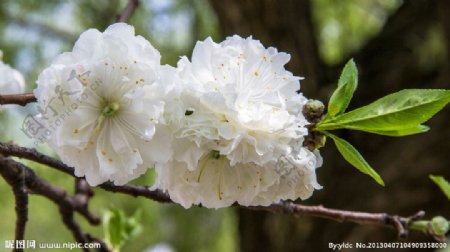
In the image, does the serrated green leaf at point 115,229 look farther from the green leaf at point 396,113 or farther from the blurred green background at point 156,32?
the blurred green background at point 156,32

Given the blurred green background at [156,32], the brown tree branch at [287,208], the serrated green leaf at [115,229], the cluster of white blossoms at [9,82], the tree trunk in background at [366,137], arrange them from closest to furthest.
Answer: the brown tree branch at [287,208] → the cluster of white blossoms at [9,82] → the serrated green leaf at [115,229] → the tree trunk in background at [366,137] → the blurred green background at [156,32]

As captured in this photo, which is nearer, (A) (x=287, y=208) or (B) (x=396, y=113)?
(B) (x=396, y=113)

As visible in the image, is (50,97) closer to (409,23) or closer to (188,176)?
(188,176)

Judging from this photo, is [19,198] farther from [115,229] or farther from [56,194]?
[115,229]

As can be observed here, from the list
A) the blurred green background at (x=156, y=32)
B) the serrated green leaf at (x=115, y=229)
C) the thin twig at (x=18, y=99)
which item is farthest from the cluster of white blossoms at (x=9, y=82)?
the blurred green background at (x=156, y=32)

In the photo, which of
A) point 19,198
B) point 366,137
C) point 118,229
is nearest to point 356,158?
point 19,198
